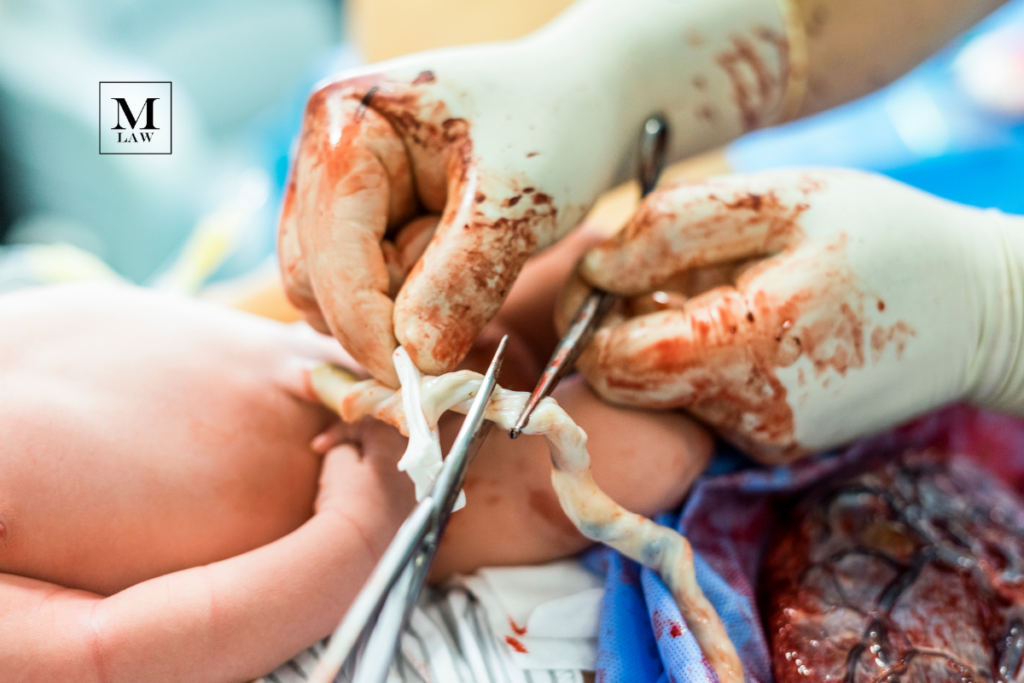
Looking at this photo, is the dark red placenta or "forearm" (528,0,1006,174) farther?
"forearm" (528,0,1006,174)

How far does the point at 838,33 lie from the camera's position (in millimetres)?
782

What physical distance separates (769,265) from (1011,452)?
0.45m

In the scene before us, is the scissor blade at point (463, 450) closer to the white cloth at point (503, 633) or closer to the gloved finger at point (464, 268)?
the gloved finger at point (464, 268)

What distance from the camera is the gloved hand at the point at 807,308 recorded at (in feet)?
1.69

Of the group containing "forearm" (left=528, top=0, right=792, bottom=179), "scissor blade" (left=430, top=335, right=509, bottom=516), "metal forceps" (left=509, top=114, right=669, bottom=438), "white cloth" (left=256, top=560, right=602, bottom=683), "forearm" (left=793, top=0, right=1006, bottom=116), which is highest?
"forearm" (left=793, top=0, right=1006, bottom=116)

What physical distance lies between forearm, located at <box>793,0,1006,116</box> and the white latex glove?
203mm

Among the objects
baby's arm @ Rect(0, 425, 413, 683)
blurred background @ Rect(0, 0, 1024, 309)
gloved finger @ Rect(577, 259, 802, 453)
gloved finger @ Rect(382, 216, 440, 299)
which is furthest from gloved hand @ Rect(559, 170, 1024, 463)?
blurred background @ Rect(0, 0, 1024, 309)

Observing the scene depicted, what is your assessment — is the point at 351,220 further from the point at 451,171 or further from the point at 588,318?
the point at 588,318

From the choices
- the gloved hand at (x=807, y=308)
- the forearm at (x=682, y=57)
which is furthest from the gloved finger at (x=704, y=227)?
the forearm at (x=682, y=57)

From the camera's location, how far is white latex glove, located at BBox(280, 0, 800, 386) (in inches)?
18.8

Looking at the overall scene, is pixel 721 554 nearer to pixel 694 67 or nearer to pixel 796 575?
pixel 796 575

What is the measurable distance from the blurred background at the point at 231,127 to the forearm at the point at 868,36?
22cm

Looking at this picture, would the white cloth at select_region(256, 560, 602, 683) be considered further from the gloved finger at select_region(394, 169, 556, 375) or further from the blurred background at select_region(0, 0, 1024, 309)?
the blurred background at select_region(0, 0, 1024, 309)

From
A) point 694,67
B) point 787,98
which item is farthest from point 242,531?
point 787,98
